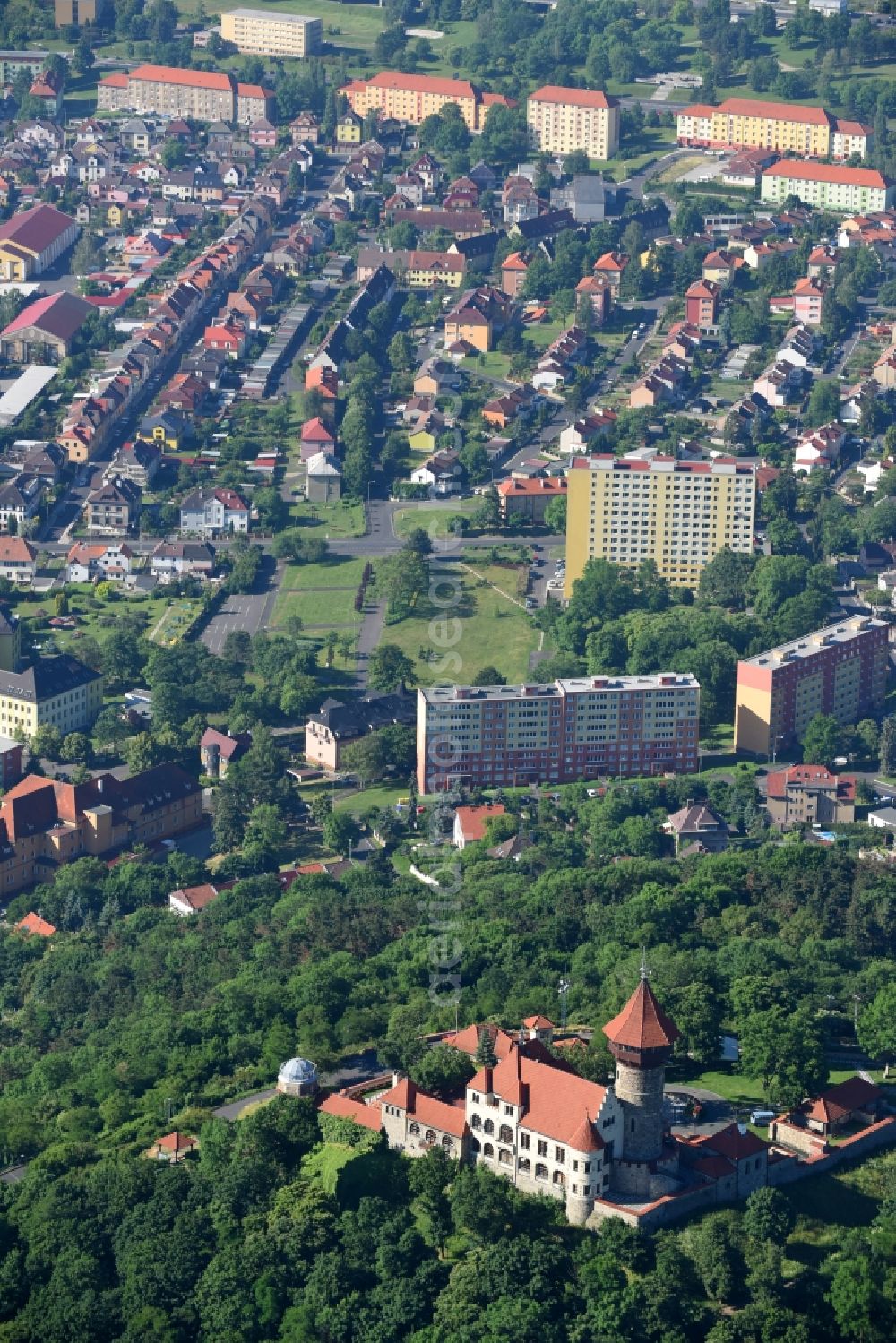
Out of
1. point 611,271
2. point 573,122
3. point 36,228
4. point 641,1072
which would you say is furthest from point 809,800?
point 573,122

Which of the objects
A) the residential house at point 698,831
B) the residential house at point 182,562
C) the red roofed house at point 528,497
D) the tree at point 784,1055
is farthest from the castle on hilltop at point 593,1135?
the red roofed house at point 528,497

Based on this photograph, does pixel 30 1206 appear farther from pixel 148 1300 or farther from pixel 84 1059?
pixel 84 1059

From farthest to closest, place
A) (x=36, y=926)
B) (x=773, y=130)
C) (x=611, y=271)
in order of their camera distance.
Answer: (x=773, y=130)
(x=611, y=271)
(x=36, y=926)

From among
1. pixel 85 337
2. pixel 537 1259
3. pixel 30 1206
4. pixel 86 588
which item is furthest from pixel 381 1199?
pixel 85 337

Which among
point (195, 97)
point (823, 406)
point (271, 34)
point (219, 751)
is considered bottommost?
point (219, 751)

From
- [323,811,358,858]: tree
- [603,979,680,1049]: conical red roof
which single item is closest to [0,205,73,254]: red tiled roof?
[323,811,358,858]: tree

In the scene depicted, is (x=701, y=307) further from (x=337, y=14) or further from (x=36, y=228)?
(x=337, y=14)

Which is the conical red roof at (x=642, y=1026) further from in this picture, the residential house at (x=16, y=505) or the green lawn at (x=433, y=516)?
the residential house at (x=16, y=505)
